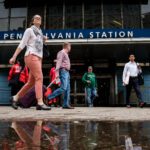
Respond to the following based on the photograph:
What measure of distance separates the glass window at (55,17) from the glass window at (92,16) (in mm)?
1342

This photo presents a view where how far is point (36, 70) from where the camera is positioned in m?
6.14

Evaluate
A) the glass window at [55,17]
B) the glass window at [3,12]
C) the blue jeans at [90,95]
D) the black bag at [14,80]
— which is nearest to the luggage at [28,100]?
the black bag at [14,80]

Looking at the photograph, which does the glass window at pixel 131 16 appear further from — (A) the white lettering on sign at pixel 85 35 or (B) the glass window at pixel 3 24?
(B) the glass window at pixel 3 24

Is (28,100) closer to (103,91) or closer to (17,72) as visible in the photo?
(17,72)

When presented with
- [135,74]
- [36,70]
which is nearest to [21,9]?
[135,74]

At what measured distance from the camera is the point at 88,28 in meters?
19.3

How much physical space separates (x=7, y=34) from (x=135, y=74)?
7.00m

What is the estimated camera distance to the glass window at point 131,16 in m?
19.1

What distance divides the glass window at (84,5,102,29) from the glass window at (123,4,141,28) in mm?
1373

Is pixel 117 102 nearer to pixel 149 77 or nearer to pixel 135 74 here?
pixel 149 77

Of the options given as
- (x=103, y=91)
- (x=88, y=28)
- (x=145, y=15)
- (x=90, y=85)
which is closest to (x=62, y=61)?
(x=90, y=85)

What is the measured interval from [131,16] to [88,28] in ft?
7.85

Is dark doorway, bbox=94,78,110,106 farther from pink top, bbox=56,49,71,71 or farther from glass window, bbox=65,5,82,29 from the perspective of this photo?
pink top, bbox=56,49,71,71

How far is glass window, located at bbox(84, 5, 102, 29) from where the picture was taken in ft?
63.6
